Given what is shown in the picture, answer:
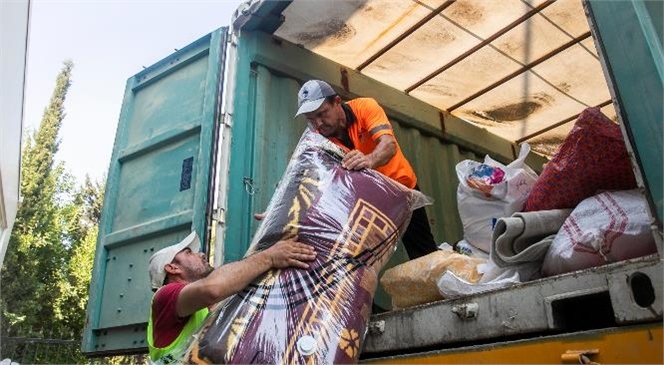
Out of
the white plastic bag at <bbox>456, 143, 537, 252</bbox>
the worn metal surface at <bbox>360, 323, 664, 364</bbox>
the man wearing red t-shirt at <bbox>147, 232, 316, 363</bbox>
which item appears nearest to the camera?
the worn metal surface at <bbox>360, 323, 664, 364</bbox>

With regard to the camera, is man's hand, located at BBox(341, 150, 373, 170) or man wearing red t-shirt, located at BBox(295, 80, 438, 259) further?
man wearing red t-shirt, located at BBox(295, 80, 438, 259)

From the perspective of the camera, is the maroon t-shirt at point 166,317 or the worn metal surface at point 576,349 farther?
the maroon t-shirt at point 166,317

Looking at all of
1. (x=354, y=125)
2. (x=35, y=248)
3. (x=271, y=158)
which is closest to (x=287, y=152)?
(x=271, y=158)

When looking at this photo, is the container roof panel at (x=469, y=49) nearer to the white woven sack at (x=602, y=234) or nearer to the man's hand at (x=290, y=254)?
the man's hand at (x=290, y=254)

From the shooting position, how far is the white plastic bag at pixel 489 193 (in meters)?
1.88

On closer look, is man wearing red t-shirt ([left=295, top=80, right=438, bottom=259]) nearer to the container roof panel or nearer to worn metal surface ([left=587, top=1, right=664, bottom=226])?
the container roof panel

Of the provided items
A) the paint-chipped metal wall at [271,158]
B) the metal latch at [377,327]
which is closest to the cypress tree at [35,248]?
the paint-chipped metal wall at [271,158]

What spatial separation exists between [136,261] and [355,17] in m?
1.91

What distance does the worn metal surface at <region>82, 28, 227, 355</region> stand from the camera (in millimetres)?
2643

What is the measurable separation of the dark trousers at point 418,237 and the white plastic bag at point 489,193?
56 cm

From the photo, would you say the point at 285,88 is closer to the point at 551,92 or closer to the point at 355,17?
the point at 355,17

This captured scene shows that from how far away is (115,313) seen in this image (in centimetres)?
275

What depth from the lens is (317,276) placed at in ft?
4.84

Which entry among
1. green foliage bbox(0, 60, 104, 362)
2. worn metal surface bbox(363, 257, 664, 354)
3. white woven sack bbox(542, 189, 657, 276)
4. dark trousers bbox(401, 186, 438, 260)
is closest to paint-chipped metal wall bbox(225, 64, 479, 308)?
dark trousers bbox(401, 186, 438, 260)
